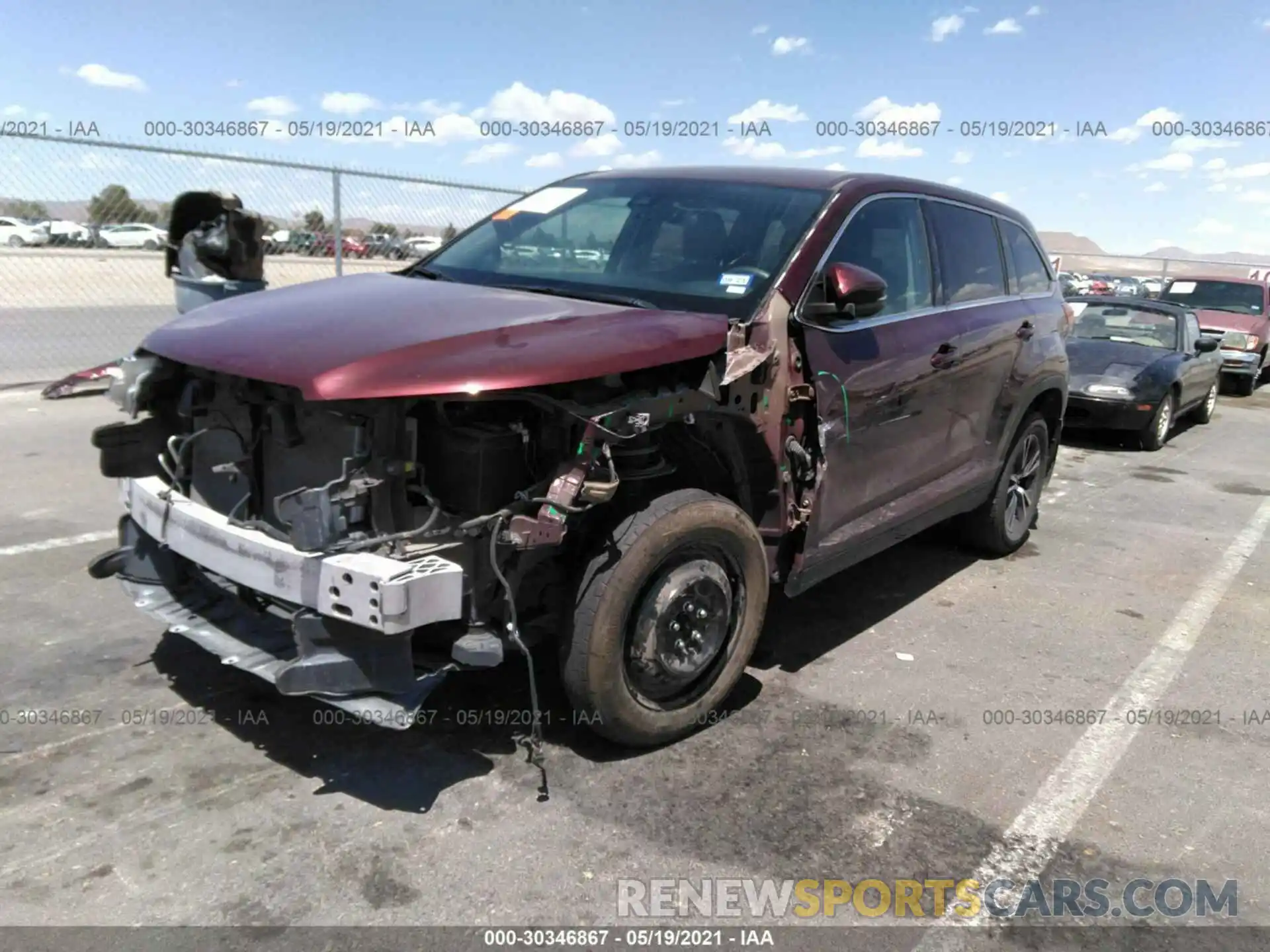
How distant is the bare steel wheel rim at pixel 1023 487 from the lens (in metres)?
5.75

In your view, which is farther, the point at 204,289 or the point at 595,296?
the point at 204,289

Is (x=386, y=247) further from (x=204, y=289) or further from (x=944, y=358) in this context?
(x=944, y=358)

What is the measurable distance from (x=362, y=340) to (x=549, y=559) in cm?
94

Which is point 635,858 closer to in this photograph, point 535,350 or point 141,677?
point 535,350

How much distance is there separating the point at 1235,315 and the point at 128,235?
15817mm

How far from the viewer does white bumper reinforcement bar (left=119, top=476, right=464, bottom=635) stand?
259 centimetres

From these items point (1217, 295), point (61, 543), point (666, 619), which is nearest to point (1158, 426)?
point (1217, 295)

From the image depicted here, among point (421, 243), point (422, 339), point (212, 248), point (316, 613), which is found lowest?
point (316, 613)

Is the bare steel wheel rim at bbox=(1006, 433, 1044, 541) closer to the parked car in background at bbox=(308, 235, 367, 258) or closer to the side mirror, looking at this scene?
the side mirror

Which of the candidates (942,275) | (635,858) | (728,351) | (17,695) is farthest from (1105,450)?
(17,695)

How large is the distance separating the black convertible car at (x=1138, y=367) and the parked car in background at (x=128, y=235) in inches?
367

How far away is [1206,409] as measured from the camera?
12.2 m

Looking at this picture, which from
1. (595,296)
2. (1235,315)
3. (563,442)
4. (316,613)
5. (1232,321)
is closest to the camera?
(316,613)

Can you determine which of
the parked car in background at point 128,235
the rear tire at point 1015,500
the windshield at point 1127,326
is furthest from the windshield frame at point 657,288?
the windshield at point 1127,326
